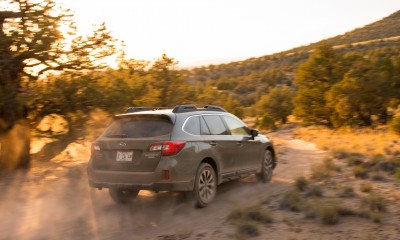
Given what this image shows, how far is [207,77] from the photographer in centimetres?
7419

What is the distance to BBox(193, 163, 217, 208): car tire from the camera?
7.37 meters

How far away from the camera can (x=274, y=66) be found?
78.4 m

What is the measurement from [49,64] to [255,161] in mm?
5841

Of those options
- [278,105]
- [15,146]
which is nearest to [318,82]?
[278,105]

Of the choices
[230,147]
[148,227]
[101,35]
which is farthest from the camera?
[101,35]

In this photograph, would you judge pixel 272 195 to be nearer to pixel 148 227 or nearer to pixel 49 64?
pixel 148 227

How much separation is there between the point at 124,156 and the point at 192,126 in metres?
1.25

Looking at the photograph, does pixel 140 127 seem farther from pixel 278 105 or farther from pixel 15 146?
pixel 278 105

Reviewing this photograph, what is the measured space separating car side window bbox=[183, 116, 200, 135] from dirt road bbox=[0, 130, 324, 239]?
4.24 ft

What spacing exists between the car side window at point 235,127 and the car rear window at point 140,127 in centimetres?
192

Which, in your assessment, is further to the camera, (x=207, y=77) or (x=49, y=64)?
(x=207, y=77)

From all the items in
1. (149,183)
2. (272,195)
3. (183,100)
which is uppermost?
(183,100)

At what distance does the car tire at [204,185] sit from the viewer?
7367 millimetres

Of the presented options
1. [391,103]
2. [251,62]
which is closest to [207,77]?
[251,62]
